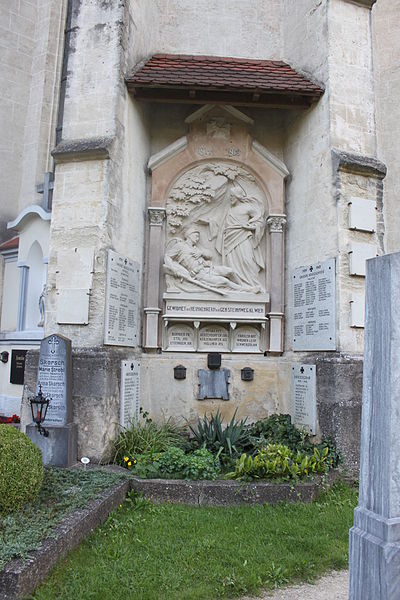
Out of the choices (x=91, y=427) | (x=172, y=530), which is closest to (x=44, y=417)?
(x=91, y=427)

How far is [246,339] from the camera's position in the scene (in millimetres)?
7703

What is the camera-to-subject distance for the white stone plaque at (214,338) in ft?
25.1

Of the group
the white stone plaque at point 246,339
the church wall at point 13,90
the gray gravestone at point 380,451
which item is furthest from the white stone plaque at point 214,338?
the church wall at point 13,90

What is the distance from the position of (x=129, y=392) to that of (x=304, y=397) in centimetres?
→ 234

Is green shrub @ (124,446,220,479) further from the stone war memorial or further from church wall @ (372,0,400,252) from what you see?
church wall @ (372,0,400,252)

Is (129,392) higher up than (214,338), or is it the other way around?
(214,338)

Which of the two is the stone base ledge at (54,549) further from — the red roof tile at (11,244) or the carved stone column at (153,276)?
the red roof tile at (11,244)

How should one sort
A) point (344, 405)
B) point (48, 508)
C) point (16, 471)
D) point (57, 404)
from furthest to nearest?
point (344, 405)
point (57, 404)
point (48, 508)
point (16, 471)

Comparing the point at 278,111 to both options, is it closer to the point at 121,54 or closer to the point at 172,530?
the point at 121,54

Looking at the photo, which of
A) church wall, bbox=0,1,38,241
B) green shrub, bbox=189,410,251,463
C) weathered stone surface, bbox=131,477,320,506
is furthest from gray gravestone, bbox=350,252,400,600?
church wall, bbox=0,1,38,241

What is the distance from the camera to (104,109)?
6.82 m

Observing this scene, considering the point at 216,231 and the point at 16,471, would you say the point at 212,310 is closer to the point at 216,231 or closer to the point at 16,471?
the point at 216,231

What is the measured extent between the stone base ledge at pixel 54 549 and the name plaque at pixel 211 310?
3.08m

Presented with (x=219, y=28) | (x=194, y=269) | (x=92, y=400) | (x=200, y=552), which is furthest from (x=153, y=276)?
(x=219, y=28)
